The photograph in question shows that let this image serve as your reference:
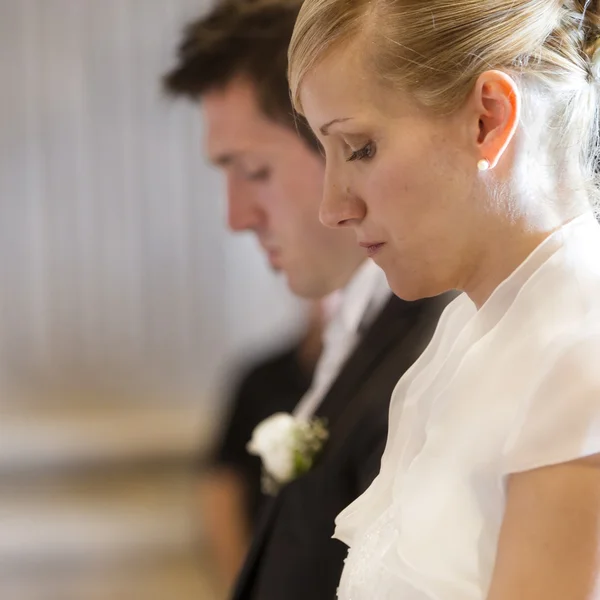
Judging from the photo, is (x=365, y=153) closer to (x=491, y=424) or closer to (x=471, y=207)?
(x=471, y=207)

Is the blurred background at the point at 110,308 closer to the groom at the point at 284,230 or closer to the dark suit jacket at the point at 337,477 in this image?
the groom at the point at 284,230

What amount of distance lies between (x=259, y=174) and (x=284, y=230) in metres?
0.09

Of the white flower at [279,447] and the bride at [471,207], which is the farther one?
the white flower at [279,447]

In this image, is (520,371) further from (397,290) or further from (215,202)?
(215,202)

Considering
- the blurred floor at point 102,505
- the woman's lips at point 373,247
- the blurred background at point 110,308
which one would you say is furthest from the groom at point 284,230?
the blurred floor at point 102,505

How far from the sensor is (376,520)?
0.65 meters

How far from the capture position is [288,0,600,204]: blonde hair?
0.57 meters

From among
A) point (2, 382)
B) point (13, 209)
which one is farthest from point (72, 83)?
point (2, 382)

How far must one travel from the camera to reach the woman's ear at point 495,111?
56 cm

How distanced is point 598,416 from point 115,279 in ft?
6.92

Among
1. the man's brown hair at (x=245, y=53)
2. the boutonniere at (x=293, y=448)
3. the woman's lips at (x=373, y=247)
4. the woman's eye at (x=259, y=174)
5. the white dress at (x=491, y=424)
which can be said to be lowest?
the white dress at (x=491, y=424)

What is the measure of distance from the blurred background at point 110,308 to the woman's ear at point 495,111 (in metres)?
1.79

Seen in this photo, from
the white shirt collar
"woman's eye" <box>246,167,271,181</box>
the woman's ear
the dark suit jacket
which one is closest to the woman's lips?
the woman's ear

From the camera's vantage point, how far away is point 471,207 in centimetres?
58
